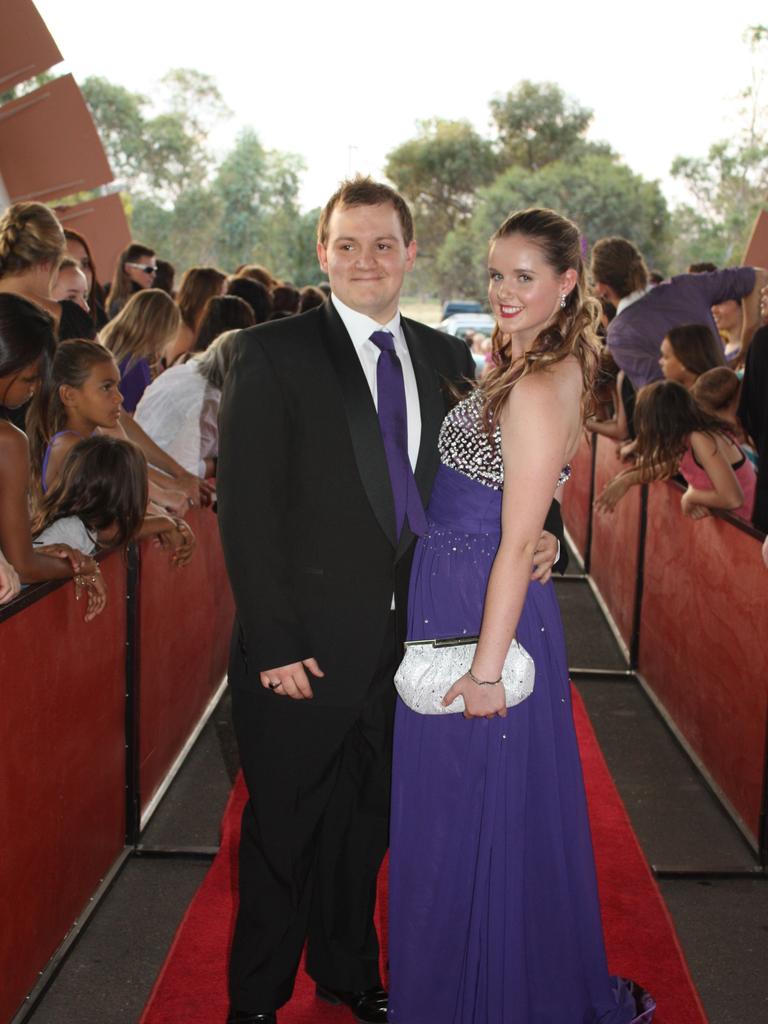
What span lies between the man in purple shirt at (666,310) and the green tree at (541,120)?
2234 inches

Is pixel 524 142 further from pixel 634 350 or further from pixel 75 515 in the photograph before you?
pixel 75 515

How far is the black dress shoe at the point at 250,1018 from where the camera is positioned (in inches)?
119

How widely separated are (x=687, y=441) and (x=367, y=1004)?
3383 millimetres

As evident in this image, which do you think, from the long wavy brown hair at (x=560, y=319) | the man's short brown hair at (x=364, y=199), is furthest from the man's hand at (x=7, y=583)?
the long wavy brown hair at (x=560, y=319)

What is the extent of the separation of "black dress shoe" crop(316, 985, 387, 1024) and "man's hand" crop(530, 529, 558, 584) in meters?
1.26

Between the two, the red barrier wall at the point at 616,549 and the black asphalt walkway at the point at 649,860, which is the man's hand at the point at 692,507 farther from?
the red barrier wall at the point at 616,549

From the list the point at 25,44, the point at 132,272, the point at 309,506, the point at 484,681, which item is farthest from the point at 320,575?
the point at 25,44

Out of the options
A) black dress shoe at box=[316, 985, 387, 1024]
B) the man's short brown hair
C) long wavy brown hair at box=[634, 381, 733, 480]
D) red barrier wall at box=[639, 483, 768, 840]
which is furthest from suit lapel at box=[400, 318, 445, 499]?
long wavy brown hair at box=[634, 381, 733, 480]

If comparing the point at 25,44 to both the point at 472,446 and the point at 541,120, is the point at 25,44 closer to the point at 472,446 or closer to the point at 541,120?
the point at 472,446

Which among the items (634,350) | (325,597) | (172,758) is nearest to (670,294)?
(634,350)

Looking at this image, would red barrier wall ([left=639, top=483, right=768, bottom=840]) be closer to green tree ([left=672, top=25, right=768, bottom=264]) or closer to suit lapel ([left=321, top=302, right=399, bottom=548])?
suit lapel ([left=321, top=302, right=399, bottom=548])

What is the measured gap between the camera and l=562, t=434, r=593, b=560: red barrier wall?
992cm

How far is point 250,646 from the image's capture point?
9.21ft

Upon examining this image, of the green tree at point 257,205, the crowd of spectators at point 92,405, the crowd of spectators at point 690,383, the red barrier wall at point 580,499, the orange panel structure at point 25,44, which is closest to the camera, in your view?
the crowd of spectators at point 92,405
